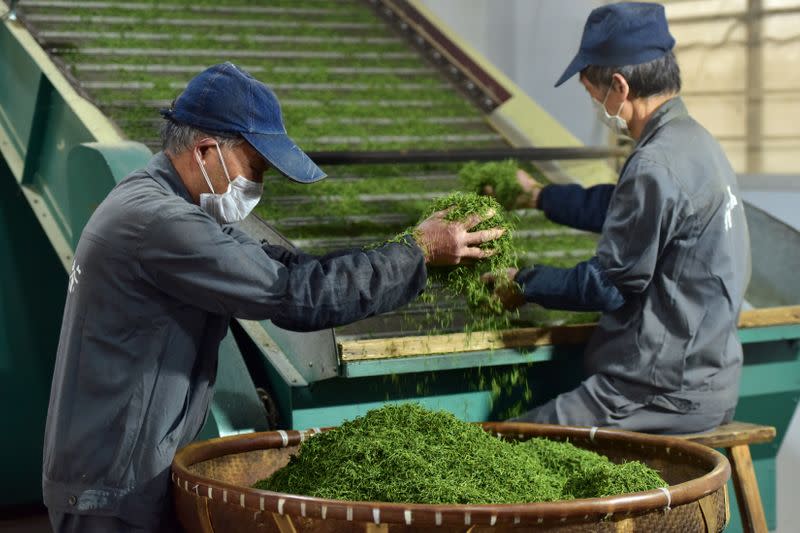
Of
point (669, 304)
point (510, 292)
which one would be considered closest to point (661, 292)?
point (669, 304)

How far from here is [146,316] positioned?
6.81ft

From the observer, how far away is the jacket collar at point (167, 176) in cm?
220

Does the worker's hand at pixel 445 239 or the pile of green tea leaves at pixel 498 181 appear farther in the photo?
the pile of green tea leaves at pixel 498 181

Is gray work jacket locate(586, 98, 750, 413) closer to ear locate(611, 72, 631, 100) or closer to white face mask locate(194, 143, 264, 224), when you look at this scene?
ear locate(611, 72, 631, 100)

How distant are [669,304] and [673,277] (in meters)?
0.08

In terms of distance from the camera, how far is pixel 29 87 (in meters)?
3.71

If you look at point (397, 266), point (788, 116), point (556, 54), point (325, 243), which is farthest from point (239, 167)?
point (788, 116)

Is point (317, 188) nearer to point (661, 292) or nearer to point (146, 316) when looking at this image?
point (661, 292)

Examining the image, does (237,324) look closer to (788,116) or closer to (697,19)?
(788,116)

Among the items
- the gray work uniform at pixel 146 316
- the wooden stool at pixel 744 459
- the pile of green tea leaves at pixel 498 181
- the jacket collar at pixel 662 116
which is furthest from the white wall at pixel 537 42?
the gray work uniform at pixel 146 316

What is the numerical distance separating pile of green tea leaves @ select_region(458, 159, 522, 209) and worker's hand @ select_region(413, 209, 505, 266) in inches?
50.3

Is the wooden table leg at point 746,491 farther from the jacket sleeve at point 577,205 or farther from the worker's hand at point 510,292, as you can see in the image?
the jacket sleeve at point 577,205

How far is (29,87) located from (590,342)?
2285mm

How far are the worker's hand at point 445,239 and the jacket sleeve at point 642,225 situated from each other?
542 mm
